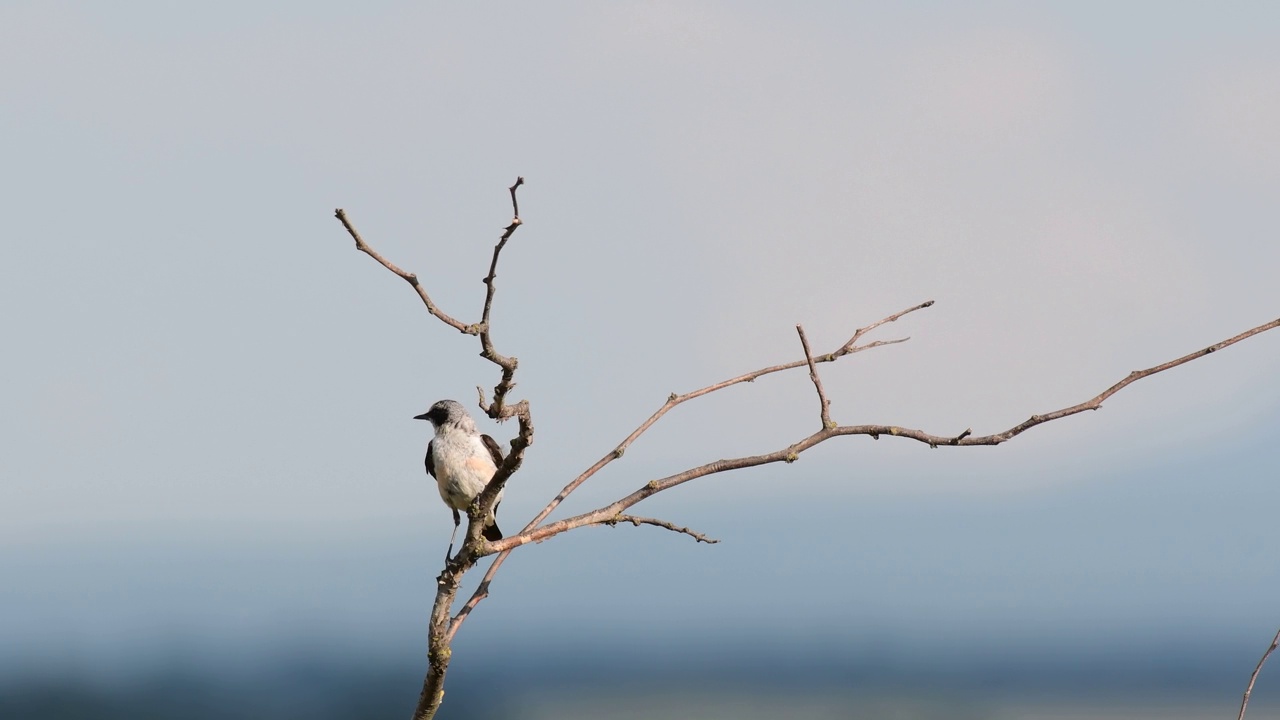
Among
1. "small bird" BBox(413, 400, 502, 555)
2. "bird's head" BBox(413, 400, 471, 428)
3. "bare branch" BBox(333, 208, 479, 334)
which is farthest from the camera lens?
"bird's head" BBox(413, 400, 471, 428)

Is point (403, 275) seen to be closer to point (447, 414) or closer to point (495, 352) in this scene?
point (495, 352)

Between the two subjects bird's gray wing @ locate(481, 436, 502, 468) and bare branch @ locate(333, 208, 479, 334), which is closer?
bare branch @ locate(333, 208, 479, 334)

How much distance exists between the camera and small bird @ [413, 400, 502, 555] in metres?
9.77

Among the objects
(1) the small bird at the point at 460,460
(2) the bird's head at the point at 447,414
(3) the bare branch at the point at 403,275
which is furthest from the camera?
(2) the bird's head at the point at 447,414

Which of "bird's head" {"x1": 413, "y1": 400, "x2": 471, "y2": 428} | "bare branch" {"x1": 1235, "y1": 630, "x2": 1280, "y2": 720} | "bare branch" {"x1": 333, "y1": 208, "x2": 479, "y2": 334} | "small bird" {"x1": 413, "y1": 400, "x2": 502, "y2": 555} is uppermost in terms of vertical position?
"bird's head" {"x1": 413, "y1": 400, "x2": 471, "y2": 428}

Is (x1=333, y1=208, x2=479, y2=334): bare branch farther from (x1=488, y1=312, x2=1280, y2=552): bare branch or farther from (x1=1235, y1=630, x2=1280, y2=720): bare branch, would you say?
(x1=1235, y1=630, x2=1280, y2=720): bare branch

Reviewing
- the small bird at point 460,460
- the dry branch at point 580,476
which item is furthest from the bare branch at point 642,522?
the small bird at point 460,460

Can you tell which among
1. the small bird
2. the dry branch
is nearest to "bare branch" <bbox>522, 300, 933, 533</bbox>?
the dry branch

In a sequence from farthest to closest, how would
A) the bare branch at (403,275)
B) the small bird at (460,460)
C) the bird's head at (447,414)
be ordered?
1. the bird's head at (447,414)
2. the small bird at (460,460)
3. the bare branch at (403,275)

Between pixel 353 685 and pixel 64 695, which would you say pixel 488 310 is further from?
pixel 353 685

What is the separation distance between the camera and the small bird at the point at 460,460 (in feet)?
32.1

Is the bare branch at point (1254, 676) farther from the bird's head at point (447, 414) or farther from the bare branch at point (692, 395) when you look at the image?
the bird's head at point (447, 414)

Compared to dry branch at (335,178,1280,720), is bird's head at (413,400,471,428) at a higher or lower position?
higher

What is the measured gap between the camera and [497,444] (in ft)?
33.8
